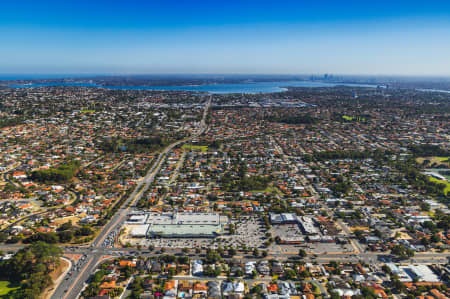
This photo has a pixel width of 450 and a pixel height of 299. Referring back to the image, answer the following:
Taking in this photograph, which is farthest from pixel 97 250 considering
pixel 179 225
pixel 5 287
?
pixel 179 225

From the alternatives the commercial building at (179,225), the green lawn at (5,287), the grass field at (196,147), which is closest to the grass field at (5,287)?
the green lawn at (5,287)

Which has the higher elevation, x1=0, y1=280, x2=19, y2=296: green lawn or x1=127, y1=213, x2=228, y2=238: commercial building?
x1=127, y1=213, x2=228, y2=238: commercial building

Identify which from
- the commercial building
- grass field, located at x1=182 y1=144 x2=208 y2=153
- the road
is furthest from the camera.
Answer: grass field, located at x1=182 y1=144 x2=208 y2=153

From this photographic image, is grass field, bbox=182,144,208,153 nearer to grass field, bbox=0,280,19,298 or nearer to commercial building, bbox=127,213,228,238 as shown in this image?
commercial building, bbox=127,213,228,238

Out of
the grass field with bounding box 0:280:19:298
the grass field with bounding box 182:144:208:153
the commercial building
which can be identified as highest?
the grass field with bounding box 182:144:208:153

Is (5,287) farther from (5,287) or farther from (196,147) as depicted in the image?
(196,147)

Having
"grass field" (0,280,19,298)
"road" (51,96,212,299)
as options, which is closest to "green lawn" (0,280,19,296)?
"grass field" (0,280,19,298)

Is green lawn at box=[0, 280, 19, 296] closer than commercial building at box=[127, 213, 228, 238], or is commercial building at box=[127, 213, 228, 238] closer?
green lawn at box=[0, 280, 19, 296]

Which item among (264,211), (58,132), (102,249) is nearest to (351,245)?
(264,211)

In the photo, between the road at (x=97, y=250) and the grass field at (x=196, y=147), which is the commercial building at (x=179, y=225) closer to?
the road at (x=97, y=250)
